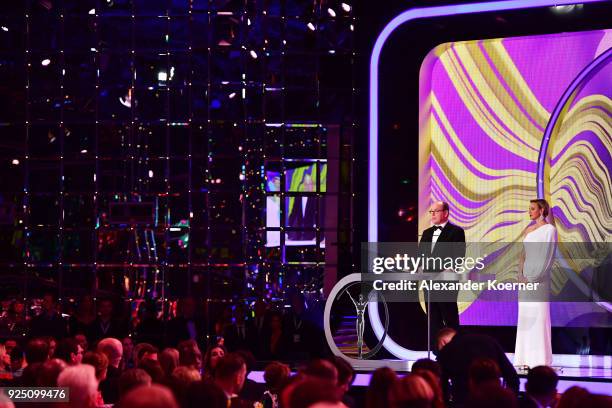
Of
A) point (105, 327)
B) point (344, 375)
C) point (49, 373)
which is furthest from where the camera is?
point (105, 327)

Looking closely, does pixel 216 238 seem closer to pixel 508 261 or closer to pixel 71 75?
pixel 71 75

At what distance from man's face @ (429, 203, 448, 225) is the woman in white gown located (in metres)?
0.91

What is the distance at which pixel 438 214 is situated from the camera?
881 cm

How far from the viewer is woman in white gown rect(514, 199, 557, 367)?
26.5 feet

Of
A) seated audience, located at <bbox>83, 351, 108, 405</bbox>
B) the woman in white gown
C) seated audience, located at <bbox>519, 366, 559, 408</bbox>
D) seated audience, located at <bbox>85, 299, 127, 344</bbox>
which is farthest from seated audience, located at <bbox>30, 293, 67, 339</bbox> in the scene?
seated audience, located at <bbox>519, 366, 559, 408</bbox>

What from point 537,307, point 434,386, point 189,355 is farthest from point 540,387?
point 537,307

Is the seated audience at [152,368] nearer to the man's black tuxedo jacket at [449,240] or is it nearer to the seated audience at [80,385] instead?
the seated audience at [80,385]

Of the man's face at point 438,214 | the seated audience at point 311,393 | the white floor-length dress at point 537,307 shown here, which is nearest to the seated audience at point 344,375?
the seated audience at point 311,393

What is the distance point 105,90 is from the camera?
33.5 feet

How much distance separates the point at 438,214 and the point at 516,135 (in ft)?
4.13

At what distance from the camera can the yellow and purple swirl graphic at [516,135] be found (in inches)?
352

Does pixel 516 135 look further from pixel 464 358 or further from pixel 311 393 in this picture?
pixel 311 393

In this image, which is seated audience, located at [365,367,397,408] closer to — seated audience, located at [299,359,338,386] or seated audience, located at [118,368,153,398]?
seated audience, located at [299,359,338,386]

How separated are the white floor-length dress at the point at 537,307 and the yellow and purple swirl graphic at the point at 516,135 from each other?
0.82 metres
